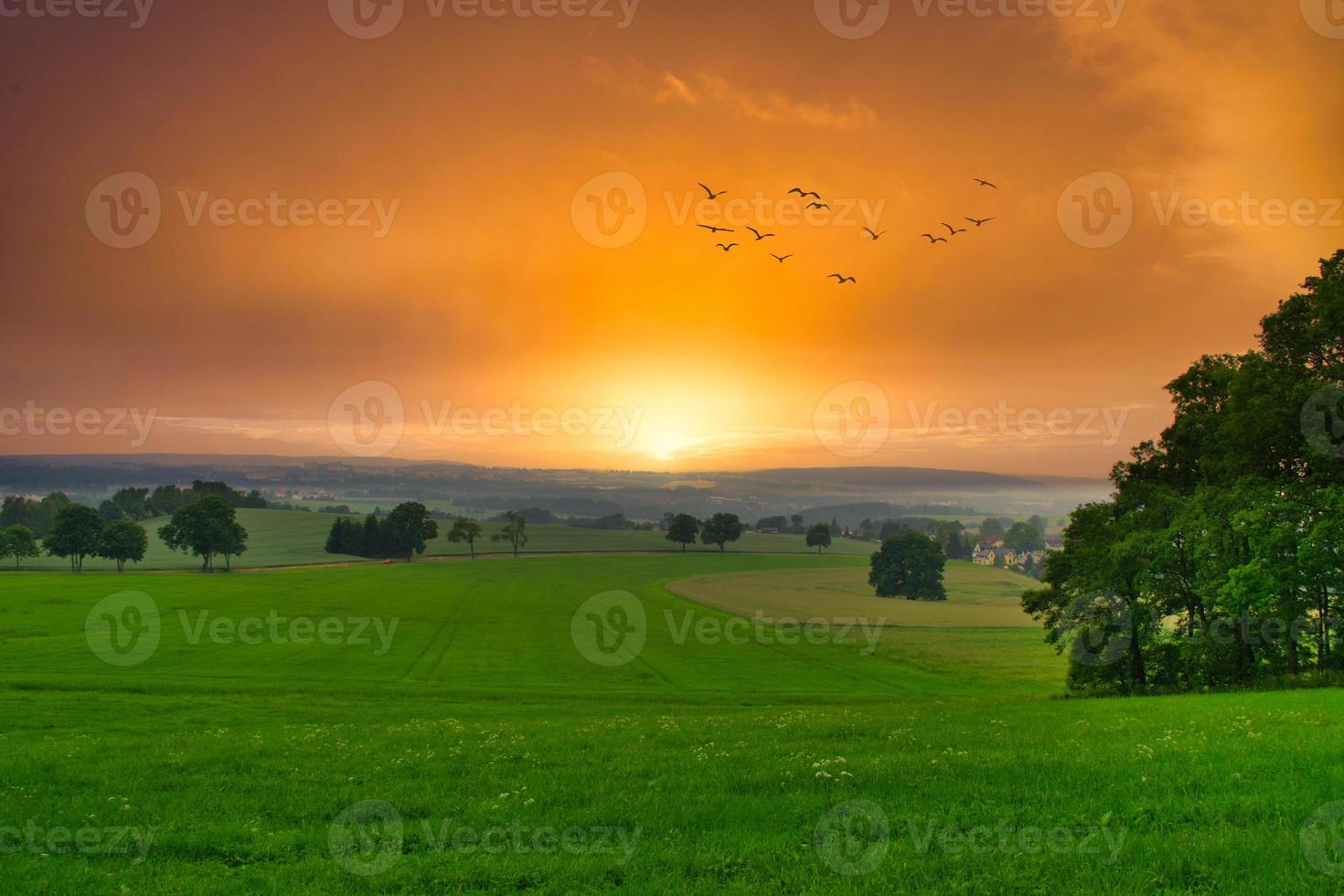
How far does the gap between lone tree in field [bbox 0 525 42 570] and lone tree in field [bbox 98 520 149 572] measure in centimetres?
1590

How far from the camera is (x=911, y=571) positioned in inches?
5374

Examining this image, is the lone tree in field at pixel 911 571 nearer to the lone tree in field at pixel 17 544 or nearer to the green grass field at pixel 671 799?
the green grass field at pixel 671 799

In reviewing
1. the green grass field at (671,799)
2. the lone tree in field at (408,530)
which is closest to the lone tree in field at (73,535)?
the lone tree in field at (408,530)

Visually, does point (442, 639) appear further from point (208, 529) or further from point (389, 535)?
point (389, 535)

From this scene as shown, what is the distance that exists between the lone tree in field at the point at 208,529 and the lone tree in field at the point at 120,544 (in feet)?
19.9

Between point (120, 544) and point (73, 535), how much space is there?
7976 mm

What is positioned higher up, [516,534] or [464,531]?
[464,531]

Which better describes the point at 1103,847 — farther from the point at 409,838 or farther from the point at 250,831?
the point at 250,831

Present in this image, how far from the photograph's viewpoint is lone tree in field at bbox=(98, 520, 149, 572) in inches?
5369

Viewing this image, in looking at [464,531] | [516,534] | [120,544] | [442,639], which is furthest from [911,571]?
[120,544]

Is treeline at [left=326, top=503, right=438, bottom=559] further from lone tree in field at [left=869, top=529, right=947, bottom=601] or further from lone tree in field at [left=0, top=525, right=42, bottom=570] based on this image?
lone tree in field at [left=869, top=529, right=947, bottom=601]

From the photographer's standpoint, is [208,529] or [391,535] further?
[391,535]

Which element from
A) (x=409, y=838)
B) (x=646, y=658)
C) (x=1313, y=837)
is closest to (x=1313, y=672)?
(x=1313, y=837)

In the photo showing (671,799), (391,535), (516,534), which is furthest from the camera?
(516,534)
